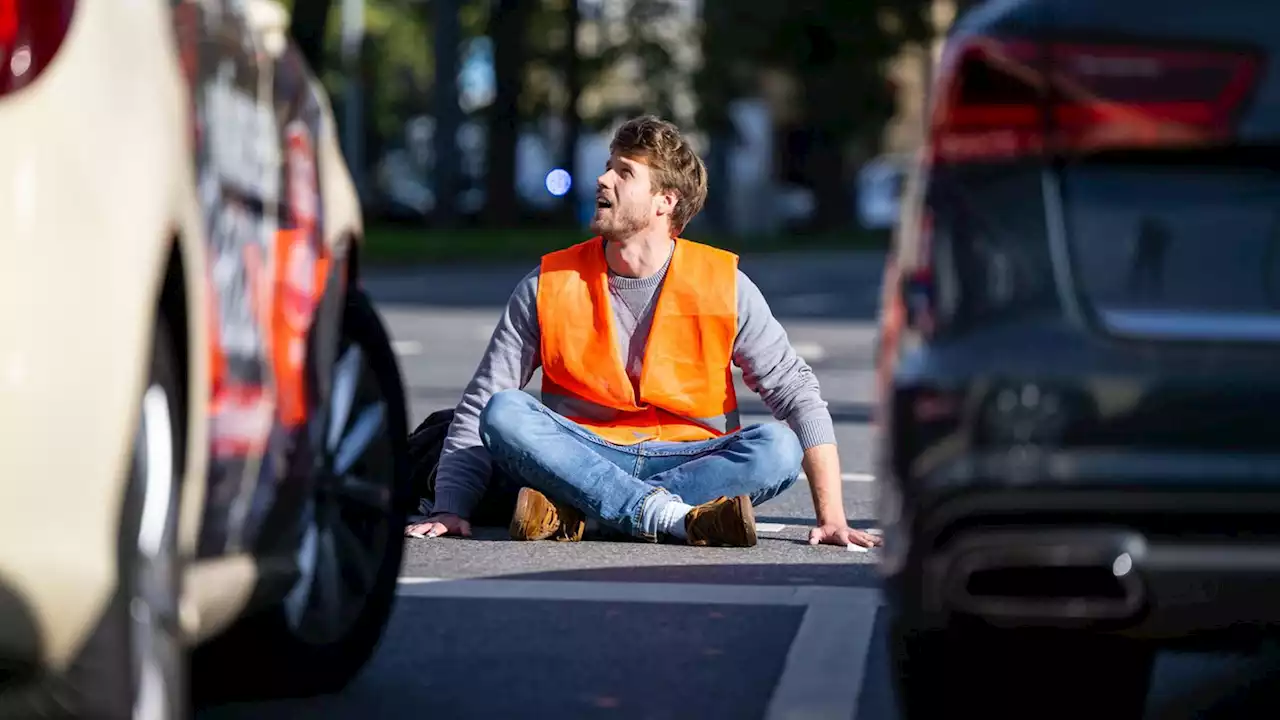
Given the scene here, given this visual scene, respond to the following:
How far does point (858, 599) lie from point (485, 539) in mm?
1467

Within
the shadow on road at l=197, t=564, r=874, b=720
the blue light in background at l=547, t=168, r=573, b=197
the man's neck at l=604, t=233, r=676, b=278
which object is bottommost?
the shadow on road at l=197, t=564, r=874, b=720

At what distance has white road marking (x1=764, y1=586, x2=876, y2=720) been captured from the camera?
495 cm

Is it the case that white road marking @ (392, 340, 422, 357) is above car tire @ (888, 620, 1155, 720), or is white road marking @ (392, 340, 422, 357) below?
below

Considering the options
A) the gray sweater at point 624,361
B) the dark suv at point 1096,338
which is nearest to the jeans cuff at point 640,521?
the gray sweater at point 624,361

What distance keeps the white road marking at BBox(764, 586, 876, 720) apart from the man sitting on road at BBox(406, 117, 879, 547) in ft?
3.45

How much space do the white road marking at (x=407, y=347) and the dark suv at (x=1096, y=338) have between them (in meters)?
12.8

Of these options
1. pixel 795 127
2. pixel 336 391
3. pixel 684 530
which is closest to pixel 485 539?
pixel 684 530

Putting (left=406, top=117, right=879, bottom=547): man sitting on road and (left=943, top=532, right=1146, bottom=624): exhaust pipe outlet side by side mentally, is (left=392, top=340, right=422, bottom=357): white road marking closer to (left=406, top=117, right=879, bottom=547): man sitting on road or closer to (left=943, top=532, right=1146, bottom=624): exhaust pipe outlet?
(left=406, top=117, right=879, bottom=547): man sitting on road

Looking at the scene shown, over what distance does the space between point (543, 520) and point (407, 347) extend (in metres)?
10.3

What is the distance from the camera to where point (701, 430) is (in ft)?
24.6

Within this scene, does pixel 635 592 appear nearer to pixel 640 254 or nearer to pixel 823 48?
pixel 640 254

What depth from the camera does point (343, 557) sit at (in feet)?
16.5

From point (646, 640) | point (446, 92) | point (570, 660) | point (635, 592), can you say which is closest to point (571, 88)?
point (446, 92)

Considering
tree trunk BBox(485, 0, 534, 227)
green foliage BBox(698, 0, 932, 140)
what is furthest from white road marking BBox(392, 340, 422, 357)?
green foliage BBox(698, 0, 932, 140)
